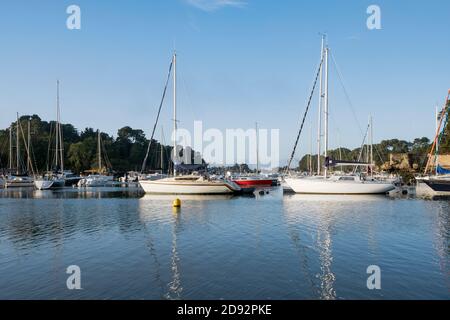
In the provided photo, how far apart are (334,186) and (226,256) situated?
4040 centimetres

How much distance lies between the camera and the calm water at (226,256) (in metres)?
13.3

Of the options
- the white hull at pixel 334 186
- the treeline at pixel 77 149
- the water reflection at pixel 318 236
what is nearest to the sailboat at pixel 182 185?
the white hull at pixel 334 186

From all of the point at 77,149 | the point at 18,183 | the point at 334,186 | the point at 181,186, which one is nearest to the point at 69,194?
the point at 181,186

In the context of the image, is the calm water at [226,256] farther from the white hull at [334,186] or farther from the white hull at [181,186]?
the white hull at [181,186]

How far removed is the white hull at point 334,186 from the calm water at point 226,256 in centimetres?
2320

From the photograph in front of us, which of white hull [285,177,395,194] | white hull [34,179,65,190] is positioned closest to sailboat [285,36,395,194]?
white hull [285,177,395,194]

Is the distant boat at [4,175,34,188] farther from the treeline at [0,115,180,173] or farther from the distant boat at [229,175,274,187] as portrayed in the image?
the distant boat at [229,175,274,187]

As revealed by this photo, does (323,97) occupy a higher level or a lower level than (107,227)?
higher

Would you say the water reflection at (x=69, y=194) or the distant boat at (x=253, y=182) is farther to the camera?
the distant boat at (x=253, y=182)

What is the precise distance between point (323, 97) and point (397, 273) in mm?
48814

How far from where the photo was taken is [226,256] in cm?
1817
